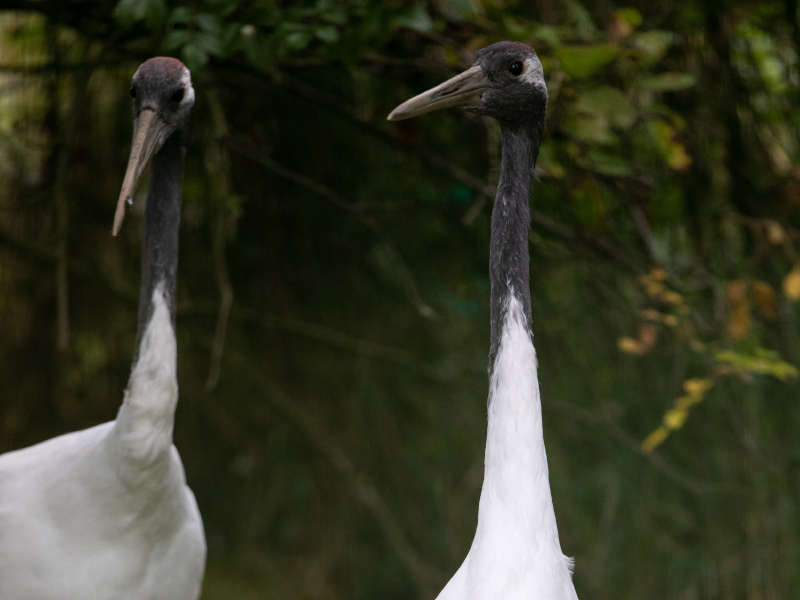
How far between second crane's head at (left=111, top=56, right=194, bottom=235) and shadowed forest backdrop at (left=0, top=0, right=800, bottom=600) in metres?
0.52

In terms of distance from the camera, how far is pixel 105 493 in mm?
2168

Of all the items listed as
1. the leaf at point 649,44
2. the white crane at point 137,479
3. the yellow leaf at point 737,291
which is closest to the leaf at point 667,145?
the leaf at point 649,44

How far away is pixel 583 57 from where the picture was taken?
2445 mm

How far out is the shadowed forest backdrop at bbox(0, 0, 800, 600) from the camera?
9.95 feet

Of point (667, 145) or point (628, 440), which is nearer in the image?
point (667, 145)

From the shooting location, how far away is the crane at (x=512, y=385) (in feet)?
5.66

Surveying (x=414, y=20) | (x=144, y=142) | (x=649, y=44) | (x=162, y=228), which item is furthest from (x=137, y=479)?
(x=649, y=44)

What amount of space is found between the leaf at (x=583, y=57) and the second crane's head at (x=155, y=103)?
100cm

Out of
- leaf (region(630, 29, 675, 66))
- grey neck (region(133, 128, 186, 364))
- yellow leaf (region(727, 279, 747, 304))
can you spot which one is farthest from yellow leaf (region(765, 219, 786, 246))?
grey neck (region(133, 128, 186, 364))

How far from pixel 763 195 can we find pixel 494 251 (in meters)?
2.35

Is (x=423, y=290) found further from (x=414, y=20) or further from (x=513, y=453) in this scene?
(x=513, y=453)

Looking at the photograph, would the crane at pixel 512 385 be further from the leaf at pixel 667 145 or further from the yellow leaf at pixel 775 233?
the yellow leaf at pixel 775 233

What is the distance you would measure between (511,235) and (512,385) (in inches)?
11.8

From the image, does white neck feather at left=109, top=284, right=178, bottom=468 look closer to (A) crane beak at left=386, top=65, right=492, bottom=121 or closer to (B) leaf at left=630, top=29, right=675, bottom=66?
(A) crane beak at left=386, top=65, right=492, bottom=121
